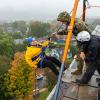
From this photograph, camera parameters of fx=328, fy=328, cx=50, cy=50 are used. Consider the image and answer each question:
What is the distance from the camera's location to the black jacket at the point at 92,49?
6887mm

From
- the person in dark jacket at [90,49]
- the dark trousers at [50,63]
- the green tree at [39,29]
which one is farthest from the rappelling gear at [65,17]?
the green tree at [39,29]

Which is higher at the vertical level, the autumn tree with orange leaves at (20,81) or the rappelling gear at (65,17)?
the rappelling gear at (65,17)

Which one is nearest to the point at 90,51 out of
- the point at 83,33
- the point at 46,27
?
the point at 83,33

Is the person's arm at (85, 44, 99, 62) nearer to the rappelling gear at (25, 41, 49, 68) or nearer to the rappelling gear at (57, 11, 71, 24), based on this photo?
the rappelling gear at (57, 11, 71, 24)

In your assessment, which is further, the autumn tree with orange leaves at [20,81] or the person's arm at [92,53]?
the autumn tree with orange leaves at [20,81]

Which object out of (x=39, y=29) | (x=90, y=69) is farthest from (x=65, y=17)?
(x=39, y=29)

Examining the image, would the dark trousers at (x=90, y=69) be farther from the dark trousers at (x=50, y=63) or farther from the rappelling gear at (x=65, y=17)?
the dark trousers at (x=50, y=63)

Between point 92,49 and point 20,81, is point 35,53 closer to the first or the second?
point 92,49

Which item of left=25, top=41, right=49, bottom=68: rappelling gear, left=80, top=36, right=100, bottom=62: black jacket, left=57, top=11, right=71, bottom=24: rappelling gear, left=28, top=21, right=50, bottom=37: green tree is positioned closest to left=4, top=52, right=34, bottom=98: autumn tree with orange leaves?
left=25, top=41, right=49, bottom=68: rappelling gear

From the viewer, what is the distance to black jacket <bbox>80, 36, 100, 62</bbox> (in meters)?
6.89

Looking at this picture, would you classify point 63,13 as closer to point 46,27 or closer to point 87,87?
point 87,87

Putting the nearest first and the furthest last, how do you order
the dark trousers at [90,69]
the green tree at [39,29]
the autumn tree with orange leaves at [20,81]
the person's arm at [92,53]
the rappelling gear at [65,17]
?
the person's arm at [92,53] → the dark trousers at [90,69] → the rappelling gear at [65,17] → the autumn tree with orange leaves at [20,81] → the green tree at [39,29]

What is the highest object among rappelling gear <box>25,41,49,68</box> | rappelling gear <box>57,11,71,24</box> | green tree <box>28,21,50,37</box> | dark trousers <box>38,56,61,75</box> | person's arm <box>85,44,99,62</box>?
rappelling gear <box>57,11,71,24</box>

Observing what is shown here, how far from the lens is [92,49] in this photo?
688cm
